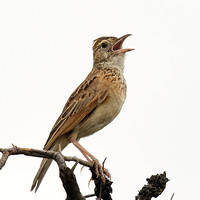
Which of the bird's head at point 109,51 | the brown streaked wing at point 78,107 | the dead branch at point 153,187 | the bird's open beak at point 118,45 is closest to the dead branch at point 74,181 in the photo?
the dead branch at point 153,187

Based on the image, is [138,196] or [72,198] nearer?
[72,198]

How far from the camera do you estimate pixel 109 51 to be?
10.4 metres

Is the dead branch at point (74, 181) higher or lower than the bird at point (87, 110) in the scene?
lower

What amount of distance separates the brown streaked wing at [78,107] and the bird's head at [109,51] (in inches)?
35.1

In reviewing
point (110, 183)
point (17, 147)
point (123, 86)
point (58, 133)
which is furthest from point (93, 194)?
point (123, 86)

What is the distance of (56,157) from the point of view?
445 cm

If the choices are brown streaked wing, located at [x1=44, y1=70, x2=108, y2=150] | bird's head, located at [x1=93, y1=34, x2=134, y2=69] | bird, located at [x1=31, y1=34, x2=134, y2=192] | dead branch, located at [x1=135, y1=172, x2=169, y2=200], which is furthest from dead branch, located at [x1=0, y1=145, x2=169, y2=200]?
bird's head, located at [x1=93, y1=34, x2=134, y2=69]

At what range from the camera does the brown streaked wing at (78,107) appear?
868 cm

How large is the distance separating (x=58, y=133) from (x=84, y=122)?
562 millimetres

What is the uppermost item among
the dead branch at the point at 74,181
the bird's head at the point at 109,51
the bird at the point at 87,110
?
the bird's head at the point at 109,51

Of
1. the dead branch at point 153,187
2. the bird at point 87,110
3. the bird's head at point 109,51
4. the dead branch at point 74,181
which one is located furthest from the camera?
the bird's head at point 109,51

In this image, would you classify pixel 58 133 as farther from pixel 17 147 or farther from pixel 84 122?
pixel 17 147

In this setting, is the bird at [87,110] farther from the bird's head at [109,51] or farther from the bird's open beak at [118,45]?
the bird's open beak at [118,45]

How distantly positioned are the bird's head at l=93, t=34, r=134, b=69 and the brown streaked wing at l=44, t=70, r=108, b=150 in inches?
35.1
